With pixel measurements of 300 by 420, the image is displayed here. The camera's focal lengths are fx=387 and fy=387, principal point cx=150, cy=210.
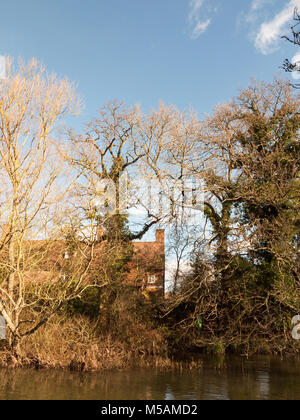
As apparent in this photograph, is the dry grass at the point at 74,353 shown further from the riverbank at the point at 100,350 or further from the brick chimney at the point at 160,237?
the brick chimney at the point at 160,237

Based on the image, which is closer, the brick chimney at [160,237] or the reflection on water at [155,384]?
the reflection on water at [155,384]

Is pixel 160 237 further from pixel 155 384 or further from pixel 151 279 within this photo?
pixel 155 384

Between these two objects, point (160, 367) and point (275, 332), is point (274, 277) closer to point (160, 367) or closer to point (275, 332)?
point (275, 332)

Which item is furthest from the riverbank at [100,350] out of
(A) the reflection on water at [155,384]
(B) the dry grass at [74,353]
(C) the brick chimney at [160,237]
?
(C) the brick chimney at [160,237]

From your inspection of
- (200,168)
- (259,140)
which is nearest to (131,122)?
(200,168)

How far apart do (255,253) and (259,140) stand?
→ 494 cm

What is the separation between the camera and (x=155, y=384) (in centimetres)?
1105

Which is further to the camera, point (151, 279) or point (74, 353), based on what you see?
point (151, 279)

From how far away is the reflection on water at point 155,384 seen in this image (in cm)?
944

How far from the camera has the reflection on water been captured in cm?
944

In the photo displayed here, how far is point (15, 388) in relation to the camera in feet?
31.9

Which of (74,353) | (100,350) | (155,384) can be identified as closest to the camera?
(155,384)

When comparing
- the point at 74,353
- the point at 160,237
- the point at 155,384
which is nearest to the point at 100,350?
the point at 74,353

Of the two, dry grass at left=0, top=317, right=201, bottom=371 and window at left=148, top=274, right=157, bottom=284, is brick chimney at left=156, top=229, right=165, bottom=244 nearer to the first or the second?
window at left=148, top=274, right=157, bottom=284
